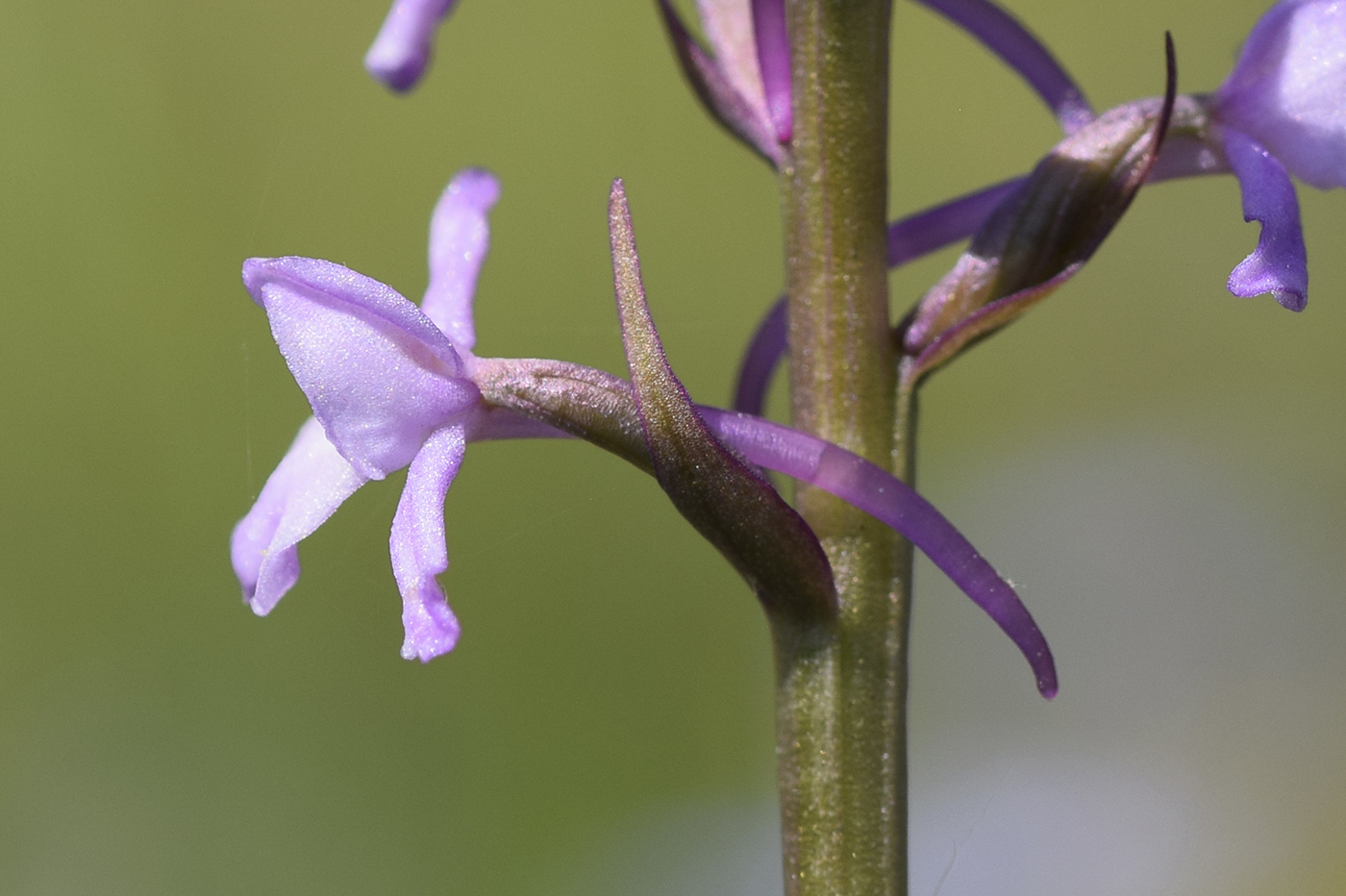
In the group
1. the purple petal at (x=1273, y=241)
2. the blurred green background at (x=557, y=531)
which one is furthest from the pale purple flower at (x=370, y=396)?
the blurred green background at (x=557, y=531)

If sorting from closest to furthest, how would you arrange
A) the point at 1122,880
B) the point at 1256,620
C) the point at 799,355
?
the point at 799,355 → the point at 1122,880 → the point at 1256,620

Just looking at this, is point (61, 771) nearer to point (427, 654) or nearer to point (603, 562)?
point (603, 562)

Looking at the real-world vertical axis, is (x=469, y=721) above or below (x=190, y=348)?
below

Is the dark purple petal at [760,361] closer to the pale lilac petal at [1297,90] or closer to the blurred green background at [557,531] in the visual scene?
the pale lilac petal at [1297,90]

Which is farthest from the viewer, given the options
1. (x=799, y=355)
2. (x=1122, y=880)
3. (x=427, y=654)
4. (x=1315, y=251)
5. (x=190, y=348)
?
(x=1315, y=251)

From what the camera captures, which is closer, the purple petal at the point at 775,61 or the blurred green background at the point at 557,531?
the purple petal at the point at 775,61

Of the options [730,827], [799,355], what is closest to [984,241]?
[799,355]

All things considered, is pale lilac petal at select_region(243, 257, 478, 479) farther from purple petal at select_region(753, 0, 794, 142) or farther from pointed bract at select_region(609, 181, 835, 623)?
purple petal at select_region(753, 0, 794, 142)

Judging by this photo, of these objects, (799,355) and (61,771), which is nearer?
(799,355)
